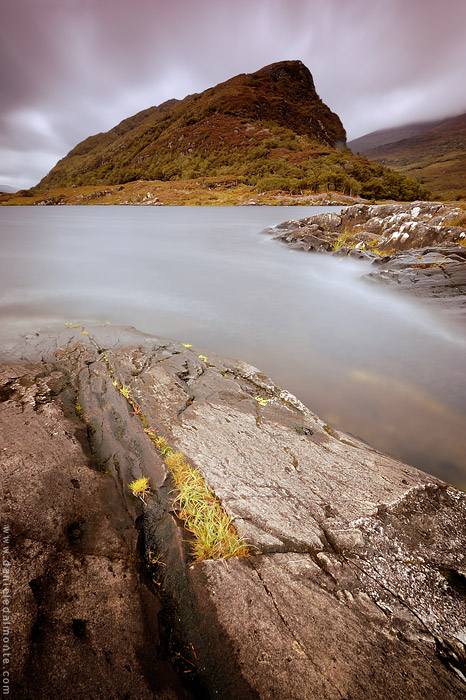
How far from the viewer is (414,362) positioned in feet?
26.9

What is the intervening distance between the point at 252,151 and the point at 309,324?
407 feet

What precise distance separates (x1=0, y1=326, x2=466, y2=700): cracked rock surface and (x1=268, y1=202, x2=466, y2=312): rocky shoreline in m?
10.8

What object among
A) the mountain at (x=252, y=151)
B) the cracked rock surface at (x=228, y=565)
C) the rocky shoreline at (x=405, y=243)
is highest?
the mountain at (x=252, y=151)

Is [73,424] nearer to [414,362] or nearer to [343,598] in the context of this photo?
[343,598]

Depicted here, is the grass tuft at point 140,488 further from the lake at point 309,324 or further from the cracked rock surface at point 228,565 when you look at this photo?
the lake at point 309,324

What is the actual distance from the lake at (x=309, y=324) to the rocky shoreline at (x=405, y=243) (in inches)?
38.1

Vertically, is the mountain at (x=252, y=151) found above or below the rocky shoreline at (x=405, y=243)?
above

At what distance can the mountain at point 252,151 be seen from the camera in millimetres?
72750

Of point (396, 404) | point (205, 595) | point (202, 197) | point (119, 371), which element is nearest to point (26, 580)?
point (205, 595)

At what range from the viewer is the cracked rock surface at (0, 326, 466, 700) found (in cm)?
195

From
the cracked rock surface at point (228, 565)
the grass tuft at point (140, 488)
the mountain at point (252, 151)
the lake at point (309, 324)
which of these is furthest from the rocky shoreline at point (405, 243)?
the mountain at point (252, 151)

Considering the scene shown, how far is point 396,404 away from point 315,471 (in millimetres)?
4085

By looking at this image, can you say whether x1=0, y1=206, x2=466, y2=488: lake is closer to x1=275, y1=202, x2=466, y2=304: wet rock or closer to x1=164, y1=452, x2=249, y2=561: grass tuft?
x1=275, y1=202, x2=466, y2=304: wet rock

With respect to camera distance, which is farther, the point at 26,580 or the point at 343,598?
the point at 343,598
